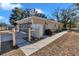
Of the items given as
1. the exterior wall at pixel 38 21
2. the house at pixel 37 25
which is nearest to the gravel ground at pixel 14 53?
the house at pixel 37 25

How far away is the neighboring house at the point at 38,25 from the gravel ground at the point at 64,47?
0.63ft

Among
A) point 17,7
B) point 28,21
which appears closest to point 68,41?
point 28,21

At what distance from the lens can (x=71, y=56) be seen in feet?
12.2

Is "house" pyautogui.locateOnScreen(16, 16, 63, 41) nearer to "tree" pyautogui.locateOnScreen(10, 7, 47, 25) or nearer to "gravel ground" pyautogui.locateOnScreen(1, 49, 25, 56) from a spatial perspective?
"tree" pyautogui.locateOnScreen(10, 7, 47, 25)

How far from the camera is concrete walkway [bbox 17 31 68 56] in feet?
12.4

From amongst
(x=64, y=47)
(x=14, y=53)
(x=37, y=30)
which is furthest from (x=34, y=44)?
(x=64, y=47)

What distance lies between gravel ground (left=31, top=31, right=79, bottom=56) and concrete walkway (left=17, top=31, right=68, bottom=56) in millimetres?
53

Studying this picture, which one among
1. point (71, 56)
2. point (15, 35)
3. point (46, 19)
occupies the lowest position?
point (71, 56)

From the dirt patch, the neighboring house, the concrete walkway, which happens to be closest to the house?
the neighboring house

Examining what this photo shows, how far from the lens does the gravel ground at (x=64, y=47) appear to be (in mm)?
3744

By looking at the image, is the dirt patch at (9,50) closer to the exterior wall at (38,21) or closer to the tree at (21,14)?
the tree at (21,14)

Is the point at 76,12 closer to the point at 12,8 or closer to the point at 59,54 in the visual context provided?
the point at 59,54

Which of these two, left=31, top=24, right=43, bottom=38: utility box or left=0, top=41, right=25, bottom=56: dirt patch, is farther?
left=31, top=24, right=43, bottom=38: utility box

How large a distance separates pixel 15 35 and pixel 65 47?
80 cm
